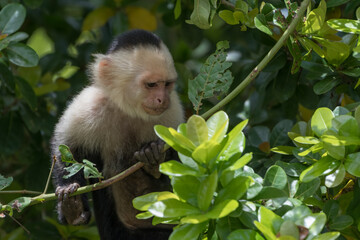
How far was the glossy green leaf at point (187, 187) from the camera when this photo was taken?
1.28m

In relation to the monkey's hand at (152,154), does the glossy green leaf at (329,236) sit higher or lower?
higher

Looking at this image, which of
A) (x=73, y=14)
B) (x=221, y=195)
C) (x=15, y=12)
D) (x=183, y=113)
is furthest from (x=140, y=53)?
(x=73, y=14)

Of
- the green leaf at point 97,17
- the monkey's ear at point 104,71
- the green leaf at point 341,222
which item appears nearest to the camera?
the green leaf at point 341,222

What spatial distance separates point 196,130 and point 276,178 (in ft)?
0.87

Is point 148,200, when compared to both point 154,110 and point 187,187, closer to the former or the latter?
point 187,187

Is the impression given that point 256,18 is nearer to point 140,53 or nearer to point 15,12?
point 140,53

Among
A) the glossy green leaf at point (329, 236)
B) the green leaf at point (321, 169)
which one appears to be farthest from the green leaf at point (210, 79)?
the glossy green leaf at point (329, 236)

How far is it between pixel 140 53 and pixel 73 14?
1.67 metres

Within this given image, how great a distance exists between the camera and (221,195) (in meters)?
1.27

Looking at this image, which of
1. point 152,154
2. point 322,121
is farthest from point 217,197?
point 152,154

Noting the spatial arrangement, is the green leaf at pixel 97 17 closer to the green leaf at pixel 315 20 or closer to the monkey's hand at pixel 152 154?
the monkey's hand at pixel 152 154

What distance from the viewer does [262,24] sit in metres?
1.83

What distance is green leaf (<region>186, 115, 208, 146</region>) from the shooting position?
1302 millimetres

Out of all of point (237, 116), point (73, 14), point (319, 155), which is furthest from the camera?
point (73, 14)
